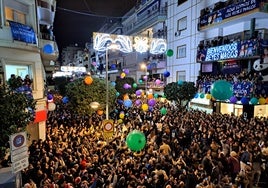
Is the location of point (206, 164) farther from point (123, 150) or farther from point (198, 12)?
point (198, 12)

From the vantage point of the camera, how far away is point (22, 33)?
1105 centimetres

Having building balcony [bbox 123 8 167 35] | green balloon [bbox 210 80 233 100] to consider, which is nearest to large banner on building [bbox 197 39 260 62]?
building balcony [bbox 123 8 167 35]

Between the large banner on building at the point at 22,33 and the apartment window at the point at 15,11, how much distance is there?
0.44 meters

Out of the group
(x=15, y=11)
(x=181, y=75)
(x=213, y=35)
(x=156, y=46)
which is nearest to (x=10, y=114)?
(x=15, y=11)

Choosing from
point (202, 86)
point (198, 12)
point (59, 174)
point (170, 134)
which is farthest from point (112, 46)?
point (198, 12)

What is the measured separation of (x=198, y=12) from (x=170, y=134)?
1576 centimetres

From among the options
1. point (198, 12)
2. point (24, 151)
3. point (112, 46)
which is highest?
point (198, 12)

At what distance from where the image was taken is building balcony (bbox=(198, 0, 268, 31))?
55.7 feet

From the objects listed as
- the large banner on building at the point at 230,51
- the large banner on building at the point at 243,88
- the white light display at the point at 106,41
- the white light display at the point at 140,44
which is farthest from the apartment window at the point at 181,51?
the white light display at the point at 106,41

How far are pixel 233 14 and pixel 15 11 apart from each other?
15390 mm

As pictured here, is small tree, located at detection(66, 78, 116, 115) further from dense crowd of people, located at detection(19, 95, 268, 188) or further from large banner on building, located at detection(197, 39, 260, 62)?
large banner on building, located at detection(197, 39, 260, 62)

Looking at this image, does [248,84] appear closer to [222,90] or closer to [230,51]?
[230,51]

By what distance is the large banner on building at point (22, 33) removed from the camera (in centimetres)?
1067

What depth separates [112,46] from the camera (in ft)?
43.7
